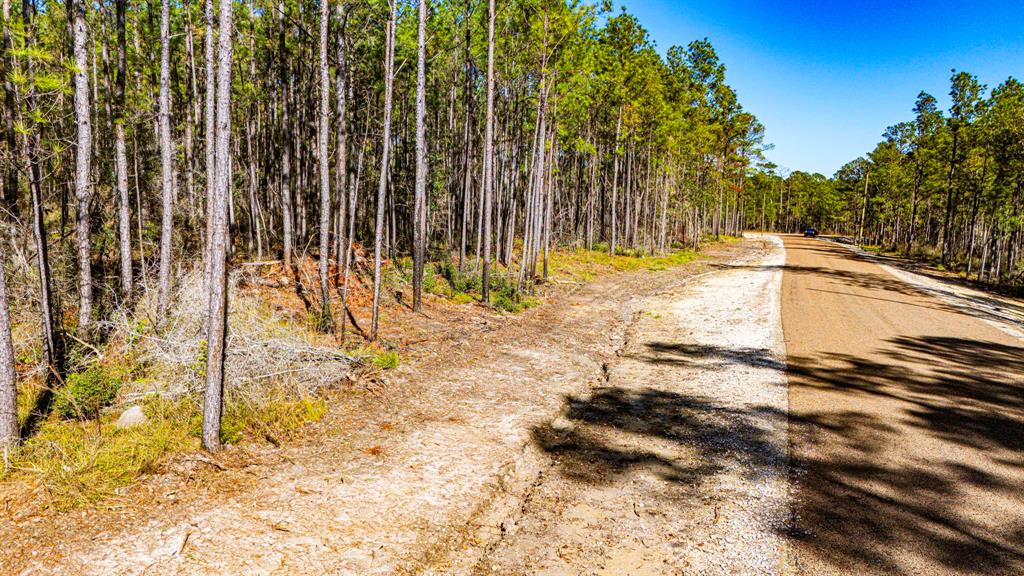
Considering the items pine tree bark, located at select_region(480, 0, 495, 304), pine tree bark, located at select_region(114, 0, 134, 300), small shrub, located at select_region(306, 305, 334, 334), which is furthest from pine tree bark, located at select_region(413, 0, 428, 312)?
pine tree bark, located at select_region(114, 0, 134, 300)

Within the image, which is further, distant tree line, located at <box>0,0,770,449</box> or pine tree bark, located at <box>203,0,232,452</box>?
distant tree line, located at <box>0,0,770,449</box>

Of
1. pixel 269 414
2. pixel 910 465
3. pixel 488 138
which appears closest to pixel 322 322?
pixel 269 414

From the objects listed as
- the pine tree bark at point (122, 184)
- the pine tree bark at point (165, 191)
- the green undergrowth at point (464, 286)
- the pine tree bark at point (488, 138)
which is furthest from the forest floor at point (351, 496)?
the green undergrowth at point (464, 286)

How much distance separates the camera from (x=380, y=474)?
18.6 ft

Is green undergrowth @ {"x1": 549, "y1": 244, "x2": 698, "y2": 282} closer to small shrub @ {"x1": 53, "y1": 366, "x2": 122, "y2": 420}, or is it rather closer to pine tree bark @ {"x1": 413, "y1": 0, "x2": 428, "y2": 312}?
pine tree bark @ {"x1": 413, "y1": 0, "x2": 428, "y2": 312}

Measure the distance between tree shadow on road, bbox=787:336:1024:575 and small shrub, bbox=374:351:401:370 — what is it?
256 inches

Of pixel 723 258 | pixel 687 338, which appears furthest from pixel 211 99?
pixel 723 258

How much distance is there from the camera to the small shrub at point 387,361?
924cm

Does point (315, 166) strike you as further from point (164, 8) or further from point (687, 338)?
point (687, 338)

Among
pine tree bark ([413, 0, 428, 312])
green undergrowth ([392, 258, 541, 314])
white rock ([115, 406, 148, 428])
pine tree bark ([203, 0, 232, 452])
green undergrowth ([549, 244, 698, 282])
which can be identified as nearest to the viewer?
pine tree bark ([203, 0, 232, 452])

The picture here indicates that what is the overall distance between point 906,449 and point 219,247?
8.23 metres

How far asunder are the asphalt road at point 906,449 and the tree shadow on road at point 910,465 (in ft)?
0.05

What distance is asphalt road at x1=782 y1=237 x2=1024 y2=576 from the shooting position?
172 inches

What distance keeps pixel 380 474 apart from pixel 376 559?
147 centimetres
